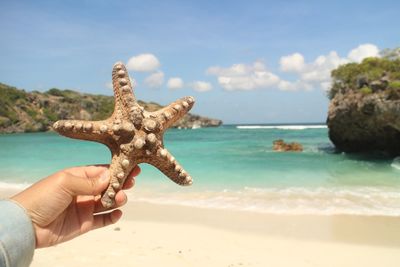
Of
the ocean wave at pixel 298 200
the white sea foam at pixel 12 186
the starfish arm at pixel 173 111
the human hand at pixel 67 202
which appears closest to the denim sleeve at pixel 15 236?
the human hand at pixel 67 202

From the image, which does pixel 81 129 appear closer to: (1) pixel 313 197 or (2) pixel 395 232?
(2) pixel 395 232

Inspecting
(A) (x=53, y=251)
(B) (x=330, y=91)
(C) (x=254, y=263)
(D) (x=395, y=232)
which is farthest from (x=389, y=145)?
(A) (x=53, y=251)

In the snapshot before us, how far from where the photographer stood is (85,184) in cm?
292

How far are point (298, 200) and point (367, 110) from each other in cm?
1414

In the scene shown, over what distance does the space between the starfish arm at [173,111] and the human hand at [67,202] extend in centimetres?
47

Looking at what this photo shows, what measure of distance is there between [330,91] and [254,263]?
77.1ft

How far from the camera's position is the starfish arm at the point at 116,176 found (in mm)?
2951

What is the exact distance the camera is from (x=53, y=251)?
20.9 feet

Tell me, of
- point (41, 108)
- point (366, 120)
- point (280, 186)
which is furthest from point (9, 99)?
point (280, 186)

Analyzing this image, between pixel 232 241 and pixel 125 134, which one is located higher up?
pixel 125 134

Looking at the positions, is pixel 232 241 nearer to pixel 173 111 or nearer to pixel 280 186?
pixel 173 111

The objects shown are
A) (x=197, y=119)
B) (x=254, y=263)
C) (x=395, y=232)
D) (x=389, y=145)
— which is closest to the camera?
(x=254, y=263)

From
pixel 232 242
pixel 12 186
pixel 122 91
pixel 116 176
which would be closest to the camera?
pixel 116 176

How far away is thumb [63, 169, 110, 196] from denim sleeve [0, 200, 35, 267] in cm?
55
